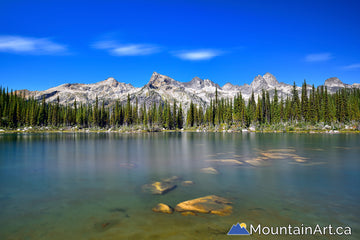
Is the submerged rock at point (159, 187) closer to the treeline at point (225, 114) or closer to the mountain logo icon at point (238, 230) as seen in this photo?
the mountain logo icon at point (238, 230)

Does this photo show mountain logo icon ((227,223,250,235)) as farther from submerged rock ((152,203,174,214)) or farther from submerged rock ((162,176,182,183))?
submerged rock ((162,176,182,183))

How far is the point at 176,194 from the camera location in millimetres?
12789

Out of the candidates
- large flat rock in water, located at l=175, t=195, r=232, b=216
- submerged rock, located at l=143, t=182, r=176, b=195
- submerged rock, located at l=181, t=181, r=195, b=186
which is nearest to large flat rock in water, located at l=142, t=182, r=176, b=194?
submerged rock, located at l=143, t=182, r=176, b=195

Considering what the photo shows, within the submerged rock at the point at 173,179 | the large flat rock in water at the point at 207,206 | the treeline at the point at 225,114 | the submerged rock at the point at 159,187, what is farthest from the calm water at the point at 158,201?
the treeline at the point at 225,114

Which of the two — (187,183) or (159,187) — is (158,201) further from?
(187,183)

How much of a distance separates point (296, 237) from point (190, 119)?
522 feet

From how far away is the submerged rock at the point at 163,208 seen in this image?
1011cm

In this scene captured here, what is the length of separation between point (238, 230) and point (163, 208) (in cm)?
372

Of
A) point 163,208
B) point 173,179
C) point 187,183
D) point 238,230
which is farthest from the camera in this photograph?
point 173,179

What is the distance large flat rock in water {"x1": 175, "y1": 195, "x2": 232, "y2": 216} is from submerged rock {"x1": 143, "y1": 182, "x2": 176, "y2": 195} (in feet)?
8.94

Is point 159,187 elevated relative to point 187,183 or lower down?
elevated

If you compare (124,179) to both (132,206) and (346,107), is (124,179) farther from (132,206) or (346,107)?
(346,107)

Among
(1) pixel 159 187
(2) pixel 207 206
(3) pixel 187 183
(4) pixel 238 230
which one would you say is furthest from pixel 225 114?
(4) pixel 238 230

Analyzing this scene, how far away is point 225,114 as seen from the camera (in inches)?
5856
